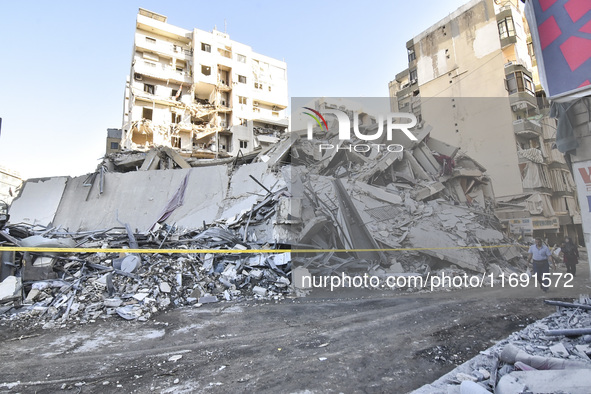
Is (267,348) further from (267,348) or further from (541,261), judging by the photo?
(541,261)

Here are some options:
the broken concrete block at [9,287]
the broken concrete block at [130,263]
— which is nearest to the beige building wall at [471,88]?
the broken concrete block at [130,263]

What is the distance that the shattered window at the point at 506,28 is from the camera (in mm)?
13342

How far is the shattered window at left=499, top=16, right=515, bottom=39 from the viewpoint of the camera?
13342 mm

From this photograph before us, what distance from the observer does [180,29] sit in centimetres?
3170

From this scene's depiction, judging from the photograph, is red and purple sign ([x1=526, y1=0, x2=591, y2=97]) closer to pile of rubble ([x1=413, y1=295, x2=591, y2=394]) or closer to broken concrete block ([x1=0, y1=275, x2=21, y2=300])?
pile of rubble ([x1=413, y1=295, x2=591, y2=394])

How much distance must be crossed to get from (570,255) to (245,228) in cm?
965

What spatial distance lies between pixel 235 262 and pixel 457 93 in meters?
13.8

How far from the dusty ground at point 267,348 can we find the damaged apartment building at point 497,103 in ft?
22.8

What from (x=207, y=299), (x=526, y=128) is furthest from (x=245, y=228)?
(x=526, y=128)

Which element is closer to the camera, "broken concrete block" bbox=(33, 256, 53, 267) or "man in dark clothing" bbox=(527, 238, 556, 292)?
"broken concrete block" bbox=(33, 256, 53, 267)

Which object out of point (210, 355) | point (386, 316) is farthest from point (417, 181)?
point (210, 355)

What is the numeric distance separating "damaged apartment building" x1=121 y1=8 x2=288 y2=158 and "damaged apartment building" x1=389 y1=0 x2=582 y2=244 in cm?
1980

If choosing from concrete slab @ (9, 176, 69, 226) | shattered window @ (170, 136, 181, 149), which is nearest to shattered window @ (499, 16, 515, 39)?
concrete slab @ (9, 176, 69, 226)

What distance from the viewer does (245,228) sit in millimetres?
8797
